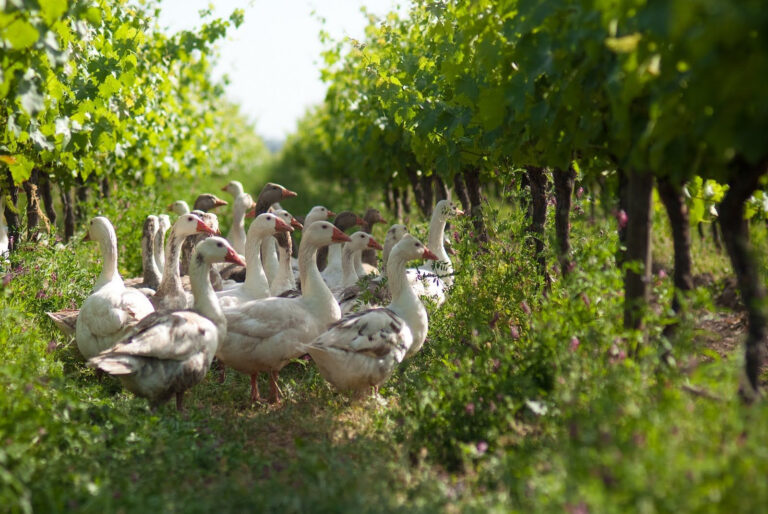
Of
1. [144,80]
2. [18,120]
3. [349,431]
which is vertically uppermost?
[144,80]

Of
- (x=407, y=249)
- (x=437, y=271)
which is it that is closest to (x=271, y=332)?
→ (x=407, y=249)

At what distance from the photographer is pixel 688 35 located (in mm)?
3383

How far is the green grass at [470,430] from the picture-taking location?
3.47 metres

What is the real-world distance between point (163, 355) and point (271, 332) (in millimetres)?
1160

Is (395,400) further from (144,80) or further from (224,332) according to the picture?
(144,80)

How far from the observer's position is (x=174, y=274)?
8141 mm

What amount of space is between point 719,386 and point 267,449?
124 inches

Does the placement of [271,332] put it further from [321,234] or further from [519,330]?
[519,330]

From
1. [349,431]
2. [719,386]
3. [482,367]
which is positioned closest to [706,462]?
[719,386]

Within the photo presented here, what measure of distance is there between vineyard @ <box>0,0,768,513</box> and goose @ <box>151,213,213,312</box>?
0.82m

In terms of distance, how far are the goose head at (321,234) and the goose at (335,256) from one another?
122 inches

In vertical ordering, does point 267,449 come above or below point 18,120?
below

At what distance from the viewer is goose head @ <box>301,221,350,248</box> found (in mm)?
7883

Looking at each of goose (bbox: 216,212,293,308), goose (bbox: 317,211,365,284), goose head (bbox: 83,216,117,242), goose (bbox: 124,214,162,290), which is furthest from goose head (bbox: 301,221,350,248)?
goose (bbox: 317,211,365,284)
